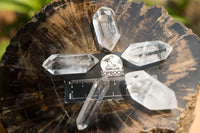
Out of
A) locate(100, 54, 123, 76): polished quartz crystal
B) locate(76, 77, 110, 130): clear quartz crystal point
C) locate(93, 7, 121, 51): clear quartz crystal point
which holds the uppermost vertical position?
locate(93, 7, 121, 51): clear quartz crystal point

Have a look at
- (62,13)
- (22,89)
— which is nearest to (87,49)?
(62,13)

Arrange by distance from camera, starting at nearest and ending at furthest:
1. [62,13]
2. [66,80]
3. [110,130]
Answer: [110,130] < [66,80] < [62,13]

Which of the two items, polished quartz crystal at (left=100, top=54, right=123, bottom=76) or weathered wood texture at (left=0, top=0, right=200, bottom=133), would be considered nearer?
weathered wood texture at (left=0, top=0, right=200, bottom=133)

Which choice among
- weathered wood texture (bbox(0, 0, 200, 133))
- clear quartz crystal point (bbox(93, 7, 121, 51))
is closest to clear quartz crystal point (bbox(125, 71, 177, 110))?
weathered wood texture (bbox(0, 0, 200, 133))

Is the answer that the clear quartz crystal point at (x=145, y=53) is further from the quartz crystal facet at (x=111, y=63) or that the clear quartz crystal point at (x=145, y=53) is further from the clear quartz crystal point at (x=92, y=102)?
the clear quartz crystal point at (x=92, y=102)

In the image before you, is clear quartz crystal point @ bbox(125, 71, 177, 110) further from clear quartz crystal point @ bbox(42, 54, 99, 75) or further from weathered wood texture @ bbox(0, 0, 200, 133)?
clear quartz crystal point @ bbox(42, 54, 99, 75)

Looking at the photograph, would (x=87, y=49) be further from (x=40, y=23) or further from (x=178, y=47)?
(x=178, y=47)

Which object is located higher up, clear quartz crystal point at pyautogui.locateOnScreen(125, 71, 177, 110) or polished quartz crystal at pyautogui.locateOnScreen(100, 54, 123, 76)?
polished quartz crystal at pyautogui.locateOnScreen(100, 54, 123, 76)
